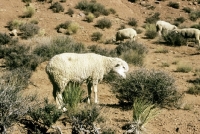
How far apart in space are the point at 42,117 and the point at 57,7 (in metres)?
21.0

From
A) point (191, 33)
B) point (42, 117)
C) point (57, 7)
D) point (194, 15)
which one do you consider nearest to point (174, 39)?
point (191, 33)

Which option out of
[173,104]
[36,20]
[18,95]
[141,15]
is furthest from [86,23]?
[18,95]

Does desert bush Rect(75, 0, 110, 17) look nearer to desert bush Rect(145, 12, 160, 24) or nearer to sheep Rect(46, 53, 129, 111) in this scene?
desert bush Rect(145, 12, 160, 24)

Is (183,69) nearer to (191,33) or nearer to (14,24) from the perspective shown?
(191,33)

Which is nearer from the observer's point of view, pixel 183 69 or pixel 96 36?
pixel 183 69

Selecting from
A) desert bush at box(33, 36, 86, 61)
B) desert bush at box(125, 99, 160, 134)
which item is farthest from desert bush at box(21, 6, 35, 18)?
desert bush at box(125, 99, 160, 134)

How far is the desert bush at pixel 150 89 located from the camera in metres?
8.98

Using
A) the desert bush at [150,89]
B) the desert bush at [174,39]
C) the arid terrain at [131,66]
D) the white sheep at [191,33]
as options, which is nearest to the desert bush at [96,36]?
the arid terrain at [131,66]

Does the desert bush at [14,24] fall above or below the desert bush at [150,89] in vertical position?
below

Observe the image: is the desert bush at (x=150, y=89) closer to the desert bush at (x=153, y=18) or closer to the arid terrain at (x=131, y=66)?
the arid terrain at (x=131, y=66)

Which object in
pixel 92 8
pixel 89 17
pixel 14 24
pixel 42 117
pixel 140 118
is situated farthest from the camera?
pixel 92 8

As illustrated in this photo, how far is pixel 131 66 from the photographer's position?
14.6 meters

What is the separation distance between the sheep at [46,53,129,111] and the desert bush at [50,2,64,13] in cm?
1832

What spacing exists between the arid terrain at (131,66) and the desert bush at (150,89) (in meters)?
0.38
